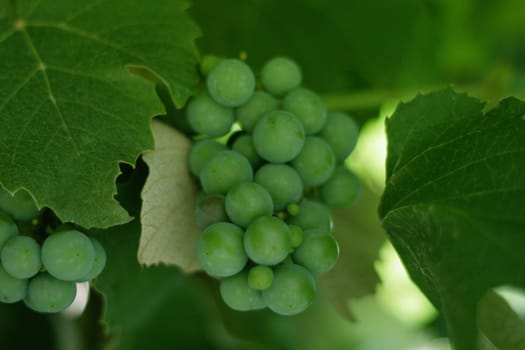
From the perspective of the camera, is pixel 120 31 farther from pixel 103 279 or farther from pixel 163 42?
pixel 103 279

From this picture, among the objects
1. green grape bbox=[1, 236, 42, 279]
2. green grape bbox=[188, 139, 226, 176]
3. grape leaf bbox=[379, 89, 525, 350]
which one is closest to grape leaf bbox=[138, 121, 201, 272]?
green grape bbox=[188, 139, 226, 176]

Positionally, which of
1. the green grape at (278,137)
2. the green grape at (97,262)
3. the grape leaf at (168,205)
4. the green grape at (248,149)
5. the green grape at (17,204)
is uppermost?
the green grape at (278,137)

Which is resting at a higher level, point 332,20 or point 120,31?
point 332,20

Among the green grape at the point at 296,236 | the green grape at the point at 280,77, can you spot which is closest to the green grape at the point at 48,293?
the green grape at the point at 296,236

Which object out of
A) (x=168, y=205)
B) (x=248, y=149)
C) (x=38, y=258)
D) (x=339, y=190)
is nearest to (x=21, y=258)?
(x=38, y=258)

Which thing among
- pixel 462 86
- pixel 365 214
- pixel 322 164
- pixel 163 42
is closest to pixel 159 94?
pixel 163 42

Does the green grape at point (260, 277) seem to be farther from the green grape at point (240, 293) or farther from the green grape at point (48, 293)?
the green grape at point (48, 293)
